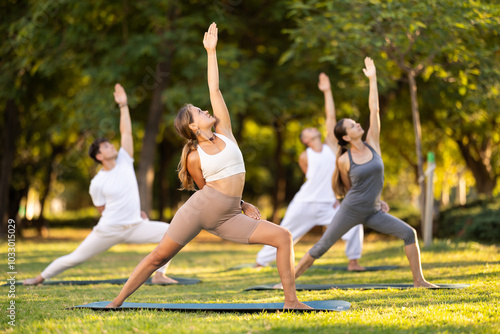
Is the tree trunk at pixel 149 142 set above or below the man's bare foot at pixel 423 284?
above

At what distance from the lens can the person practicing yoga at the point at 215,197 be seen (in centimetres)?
526

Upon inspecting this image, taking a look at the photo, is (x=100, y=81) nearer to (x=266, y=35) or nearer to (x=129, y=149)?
(x=266, y=35)

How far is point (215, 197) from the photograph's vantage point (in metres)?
5.25

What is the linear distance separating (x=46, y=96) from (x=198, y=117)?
16.5 metres

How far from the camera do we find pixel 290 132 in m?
25.5

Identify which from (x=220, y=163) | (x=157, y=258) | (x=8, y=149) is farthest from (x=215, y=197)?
(x=8, y=149)

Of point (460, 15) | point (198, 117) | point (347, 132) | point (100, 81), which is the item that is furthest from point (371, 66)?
point (100, 81)

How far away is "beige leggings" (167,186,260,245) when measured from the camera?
5.26 metres

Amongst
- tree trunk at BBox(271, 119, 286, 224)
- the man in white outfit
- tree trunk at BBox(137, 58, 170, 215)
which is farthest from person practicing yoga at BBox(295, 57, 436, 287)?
tree trunk at BBox(271, 119, 286, 224)

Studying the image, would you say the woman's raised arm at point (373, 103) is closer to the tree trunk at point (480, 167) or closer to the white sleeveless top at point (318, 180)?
the white sleeveless top at point (318, 180)

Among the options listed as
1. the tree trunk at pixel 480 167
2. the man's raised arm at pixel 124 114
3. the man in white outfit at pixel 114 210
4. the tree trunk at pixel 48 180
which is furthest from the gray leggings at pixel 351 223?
the tree trunk at pixel 48 180

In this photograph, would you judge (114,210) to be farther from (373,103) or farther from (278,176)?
(278,176)

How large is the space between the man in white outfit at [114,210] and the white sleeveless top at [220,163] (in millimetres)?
3101

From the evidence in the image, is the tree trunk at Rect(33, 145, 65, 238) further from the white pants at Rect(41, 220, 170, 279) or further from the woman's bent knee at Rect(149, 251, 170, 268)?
the woman's bent knee at Rect(149, 251, 170, 268)
